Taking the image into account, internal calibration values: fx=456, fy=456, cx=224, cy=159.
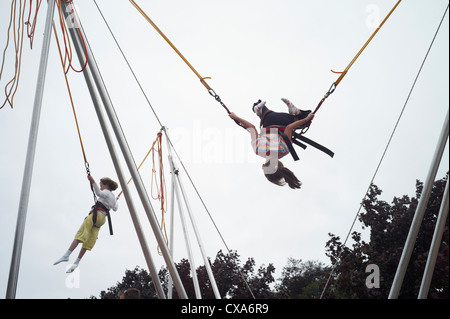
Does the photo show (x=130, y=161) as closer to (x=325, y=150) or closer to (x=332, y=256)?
(x=325, y=150)

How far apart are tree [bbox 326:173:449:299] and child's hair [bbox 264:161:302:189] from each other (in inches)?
328

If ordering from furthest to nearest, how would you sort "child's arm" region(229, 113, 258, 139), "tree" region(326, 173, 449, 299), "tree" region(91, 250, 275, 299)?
"tree" region(91, 250, 275, 299) < "tree" region(326, 173, 449, 299) < "child's arm" region(229, 113, 258, 139)

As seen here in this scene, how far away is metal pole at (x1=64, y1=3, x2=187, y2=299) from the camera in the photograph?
11.6ft

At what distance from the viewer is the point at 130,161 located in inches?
145

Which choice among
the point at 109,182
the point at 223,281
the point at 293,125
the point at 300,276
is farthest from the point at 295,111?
the point at 300,276

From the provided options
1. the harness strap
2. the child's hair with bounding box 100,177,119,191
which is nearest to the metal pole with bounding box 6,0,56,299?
the harness strap

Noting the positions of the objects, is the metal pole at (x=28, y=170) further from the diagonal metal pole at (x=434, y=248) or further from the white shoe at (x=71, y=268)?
the diagonal metal pole at (x=434, y=248)

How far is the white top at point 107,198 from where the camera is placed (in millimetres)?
6439

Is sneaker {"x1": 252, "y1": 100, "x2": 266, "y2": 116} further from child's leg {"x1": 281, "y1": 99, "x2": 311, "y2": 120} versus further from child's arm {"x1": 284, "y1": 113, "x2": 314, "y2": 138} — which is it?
child's arm {"x1": 284, "y1": 113, "x2": 314, "y2": 138}

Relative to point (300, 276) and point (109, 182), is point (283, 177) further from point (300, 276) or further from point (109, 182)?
point (300, 276)

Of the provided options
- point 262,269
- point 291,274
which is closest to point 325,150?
point 262,269

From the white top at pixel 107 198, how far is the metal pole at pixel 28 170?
201 centimetres
